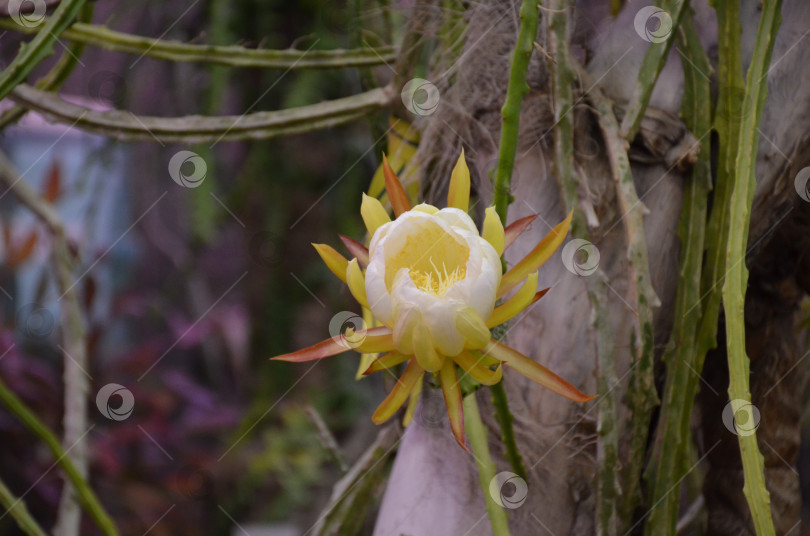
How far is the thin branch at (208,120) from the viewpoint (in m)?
0.52

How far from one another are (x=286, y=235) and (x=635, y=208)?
0.90 meters

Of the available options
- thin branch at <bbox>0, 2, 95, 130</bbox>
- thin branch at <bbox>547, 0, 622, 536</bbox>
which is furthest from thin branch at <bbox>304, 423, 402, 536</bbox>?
thin branch at <bbox>0, 2, 95, 130</bbox>

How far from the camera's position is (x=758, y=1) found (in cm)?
43

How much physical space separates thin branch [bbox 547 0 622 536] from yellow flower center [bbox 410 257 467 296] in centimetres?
9

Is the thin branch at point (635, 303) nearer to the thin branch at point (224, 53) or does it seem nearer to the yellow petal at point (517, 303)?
the yellow petal at point (517, 303)

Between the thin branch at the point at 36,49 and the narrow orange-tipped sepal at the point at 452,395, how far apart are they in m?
0.32

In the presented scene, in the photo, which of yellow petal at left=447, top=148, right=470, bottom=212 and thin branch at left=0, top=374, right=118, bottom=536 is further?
thin branch at left=0, top=374, right=118, bottom=536

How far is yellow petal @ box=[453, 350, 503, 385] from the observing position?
0.31 meters

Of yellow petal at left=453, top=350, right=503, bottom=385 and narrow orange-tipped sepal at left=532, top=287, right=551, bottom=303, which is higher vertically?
narrow orange-tipped sepal at left=532, top=287, right=551, bottom=303

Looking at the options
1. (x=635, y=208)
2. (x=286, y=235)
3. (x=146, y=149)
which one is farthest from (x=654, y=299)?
(x=146, y=149)

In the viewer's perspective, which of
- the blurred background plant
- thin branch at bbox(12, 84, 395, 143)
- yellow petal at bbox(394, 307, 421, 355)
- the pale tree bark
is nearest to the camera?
yellow petal at bbox(394, 307, 421, 355)

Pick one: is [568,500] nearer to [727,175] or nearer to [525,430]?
[525,430]

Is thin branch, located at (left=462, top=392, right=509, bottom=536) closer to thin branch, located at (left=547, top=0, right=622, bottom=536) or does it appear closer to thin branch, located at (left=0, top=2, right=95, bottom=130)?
thin branch, located at (left=547, top=0, right=622, bottom=536)

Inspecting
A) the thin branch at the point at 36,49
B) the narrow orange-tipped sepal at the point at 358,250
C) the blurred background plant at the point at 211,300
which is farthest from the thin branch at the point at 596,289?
the blurred background plant at the point at 211,300
